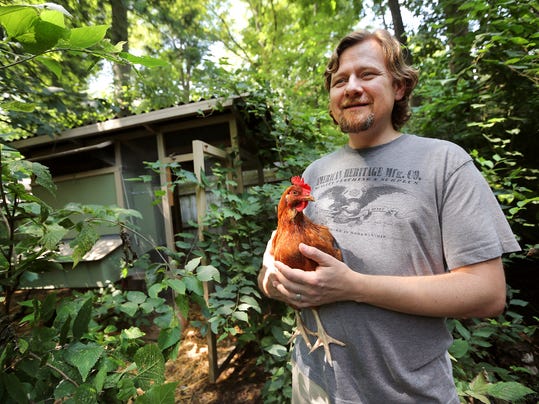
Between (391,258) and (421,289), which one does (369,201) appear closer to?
(391,258)

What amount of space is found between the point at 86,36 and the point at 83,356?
32.0 inches

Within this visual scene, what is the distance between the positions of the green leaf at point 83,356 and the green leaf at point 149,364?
11 centimetres

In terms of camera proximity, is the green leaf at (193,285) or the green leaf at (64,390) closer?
the green leaf at (64,390)

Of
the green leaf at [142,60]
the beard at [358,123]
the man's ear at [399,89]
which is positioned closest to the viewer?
the green leaf at [142,60]

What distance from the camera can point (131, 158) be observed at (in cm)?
452

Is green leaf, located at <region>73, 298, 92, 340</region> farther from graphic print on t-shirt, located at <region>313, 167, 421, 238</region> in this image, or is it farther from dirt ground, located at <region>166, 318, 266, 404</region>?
dirt ground, located at <region>166, 318, 266, 404</region>

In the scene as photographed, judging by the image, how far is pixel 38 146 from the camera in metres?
4.70

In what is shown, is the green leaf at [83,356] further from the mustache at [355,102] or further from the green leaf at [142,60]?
the mustache at [355,102]

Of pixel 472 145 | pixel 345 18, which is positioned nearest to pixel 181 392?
pixel 472 145

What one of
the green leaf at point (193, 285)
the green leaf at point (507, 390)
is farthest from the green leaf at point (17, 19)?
the green leaf at point (507, 390)

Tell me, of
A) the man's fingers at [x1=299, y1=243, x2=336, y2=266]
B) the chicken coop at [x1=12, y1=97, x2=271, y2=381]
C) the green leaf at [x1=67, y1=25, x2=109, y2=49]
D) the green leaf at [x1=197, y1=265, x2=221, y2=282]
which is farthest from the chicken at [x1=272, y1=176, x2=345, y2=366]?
the chicken coop at [x1=12, y1=97, x2=271, y2=381]

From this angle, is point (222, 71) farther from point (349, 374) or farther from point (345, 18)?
point (345, 18)

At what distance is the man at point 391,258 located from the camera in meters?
0.91

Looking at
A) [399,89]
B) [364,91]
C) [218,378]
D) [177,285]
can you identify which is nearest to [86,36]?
[177,285]
